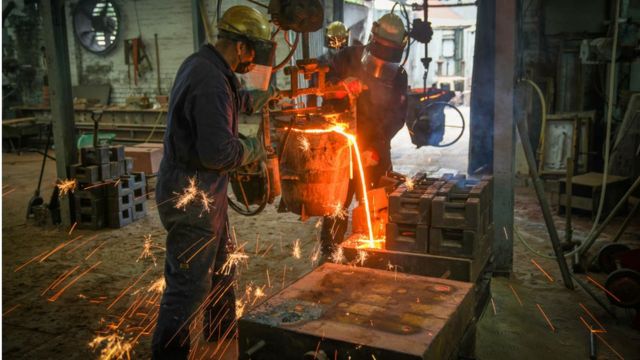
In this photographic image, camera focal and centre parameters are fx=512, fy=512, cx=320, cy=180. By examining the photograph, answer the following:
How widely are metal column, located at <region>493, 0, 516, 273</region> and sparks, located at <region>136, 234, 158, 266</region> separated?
3.25m

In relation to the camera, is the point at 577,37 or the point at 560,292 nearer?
the point at 560,292

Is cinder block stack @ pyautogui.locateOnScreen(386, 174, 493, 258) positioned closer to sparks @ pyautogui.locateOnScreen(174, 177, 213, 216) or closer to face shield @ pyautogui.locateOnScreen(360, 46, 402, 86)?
sparks @ pyautogui.locateOnScreen(174, 177, 213, 216)

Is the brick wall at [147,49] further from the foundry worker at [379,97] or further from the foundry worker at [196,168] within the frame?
the foundry worker at [196,168]

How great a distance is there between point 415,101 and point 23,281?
4.33 meters

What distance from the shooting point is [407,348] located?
1.84 m

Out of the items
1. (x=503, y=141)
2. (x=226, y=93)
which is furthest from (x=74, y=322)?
(x=503, y=141)

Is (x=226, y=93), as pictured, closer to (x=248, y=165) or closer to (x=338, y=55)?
(x=248, y=165)

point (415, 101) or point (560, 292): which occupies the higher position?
point (415, 101)

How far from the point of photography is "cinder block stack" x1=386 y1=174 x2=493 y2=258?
306 centimetres

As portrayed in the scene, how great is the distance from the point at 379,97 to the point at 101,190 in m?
3.76

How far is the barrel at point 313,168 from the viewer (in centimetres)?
387

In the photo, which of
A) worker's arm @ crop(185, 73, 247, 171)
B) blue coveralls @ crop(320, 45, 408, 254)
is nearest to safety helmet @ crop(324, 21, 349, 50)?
blue coveralls @ crop(320, 45, 408, 254)

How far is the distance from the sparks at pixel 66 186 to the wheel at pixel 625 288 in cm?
573

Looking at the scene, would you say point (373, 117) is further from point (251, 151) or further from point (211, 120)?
point (211, 120)
